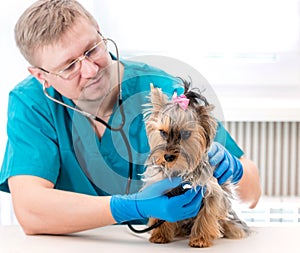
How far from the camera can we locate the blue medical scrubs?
3.85 ft

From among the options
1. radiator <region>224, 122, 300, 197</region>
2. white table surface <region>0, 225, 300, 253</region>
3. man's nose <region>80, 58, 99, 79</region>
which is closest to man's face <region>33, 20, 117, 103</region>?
man's nose <region>80, 58, 99, 79</region>

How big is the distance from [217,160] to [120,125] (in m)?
0.23

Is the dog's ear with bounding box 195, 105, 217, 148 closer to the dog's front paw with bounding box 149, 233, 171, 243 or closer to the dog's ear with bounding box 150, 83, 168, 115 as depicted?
the dog's ear with bounding box 150, 83, 168, 115

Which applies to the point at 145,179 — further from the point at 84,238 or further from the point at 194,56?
the point at 194,56

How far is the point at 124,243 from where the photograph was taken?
4.43ft

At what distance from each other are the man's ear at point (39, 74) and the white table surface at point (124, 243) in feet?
1.32

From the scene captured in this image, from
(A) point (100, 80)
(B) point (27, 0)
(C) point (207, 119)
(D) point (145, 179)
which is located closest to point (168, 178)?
(D) point (145, 179)

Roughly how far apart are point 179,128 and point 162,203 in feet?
0.77

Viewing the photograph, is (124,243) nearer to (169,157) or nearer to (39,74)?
(169,157)

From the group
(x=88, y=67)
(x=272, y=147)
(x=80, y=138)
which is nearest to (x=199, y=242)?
(x=80, y=138)

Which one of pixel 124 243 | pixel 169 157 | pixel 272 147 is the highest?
pixel 169 157

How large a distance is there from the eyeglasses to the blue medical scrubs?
0.11 metres

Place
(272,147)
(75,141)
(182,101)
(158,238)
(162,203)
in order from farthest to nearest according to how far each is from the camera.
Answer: (272,147), (75,141), (158,238), (162,203), (182,101)

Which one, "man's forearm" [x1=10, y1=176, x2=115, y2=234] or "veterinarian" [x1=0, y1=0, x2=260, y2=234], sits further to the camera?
"man's forearm" [x1=10, y1=176, x2=115, y2=234]
